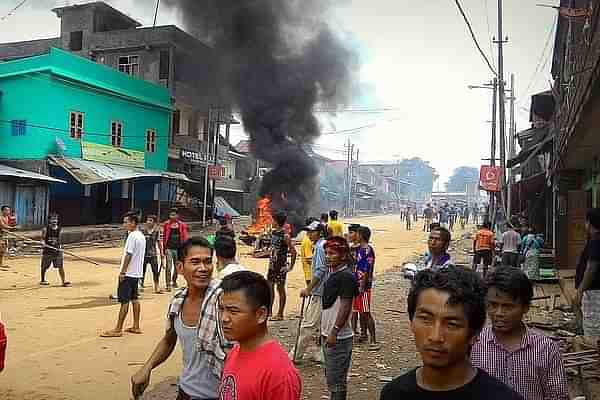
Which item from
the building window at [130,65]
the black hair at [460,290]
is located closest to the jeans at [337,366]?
the black hair at [460,290]

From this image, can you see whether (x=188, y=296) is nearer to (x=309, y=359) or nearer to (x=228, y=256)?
(x=228, y=256)

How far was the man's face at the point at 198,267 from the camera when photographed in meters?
3.05

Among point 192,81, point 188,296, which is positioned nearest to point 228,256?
point 188,296

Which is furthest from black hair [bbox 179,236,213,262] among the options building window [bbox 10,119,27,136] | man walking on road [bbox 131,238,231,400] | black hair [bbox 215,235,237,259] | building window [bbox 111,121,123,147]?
building window [bbox 111,121,123,147]

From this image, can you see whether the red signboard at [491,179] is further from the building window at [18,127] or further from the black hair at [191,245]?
the black hair at [191,245]

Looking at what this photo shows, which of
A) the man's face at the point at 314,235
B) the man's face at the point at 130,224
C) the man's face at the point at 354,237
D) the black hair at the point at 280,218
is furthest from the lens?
the black hair at the point at 280,218

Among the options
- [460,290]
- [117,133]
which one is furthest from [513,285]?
[117,133]

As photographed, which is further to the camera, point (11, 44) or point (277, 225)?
point (11, 44)

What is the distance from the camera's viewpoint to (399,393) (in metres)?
1.67

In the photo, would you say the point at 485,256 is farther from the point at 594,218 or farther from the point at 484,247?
the point at 594,218

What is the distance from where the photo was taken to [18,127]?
73.3 ft

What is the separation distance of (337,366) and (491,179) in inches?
688

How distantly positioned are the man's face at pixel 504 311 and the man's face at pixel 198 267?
1447 mm

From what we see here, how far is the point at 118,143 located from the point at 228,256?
23562 mm
